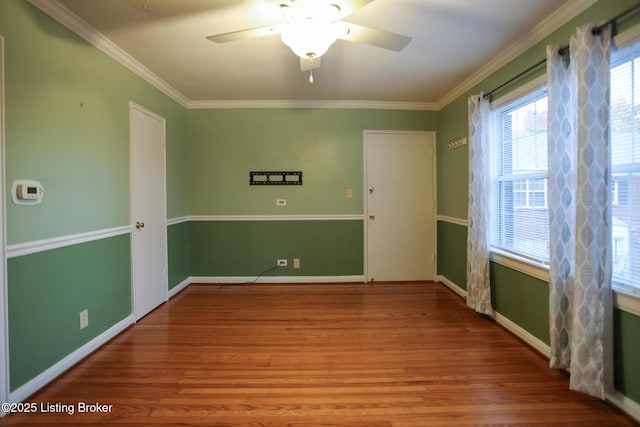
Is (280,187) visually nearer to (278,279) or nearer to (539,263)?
(278,279)

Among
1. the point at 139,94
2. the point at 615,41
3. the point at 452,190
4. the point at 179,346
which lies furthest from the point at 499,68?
the point at 179,346

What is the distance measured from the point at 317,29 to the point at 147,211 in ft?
8.01

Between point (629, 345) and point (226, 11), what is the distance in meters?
3.16

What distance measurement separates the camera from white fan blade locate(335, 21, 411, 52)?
171 centimetres

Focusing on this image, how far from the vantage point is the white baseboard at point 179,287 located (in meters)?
3.54

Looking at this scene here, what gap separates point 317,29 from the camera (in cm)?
168

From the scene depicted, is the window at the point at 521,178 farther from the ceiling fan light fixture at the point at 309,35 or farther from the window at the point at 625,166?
the ceiling fan light fixture at the point at 309,35

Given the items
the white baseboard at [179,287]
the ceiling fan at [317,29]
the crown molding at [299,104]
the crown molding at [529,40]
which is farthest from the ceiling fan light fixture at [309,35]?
the white baseboard at [179,287]

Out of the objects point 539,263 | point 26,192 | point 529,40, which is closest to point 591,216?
point 539,263

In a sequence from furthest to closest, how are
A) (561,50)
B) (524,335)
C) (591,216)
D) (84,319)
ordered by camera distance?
(524,335) < (84,319) < (561,50) < (591,216)

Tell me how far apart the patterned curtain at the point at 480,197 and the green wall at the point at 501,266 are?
0.11 m

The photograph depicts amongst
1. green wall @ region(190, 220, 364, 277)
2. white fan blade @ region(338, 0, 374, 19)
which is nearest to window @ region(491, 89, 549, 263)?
white fan blade @ region(338, 0, 374, 19)

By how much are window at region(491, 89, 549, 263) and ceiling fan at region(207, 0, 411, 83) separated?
1347 mm

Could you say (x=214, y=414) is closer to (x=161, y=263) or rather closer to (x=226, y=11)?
(x=161, y=263)
